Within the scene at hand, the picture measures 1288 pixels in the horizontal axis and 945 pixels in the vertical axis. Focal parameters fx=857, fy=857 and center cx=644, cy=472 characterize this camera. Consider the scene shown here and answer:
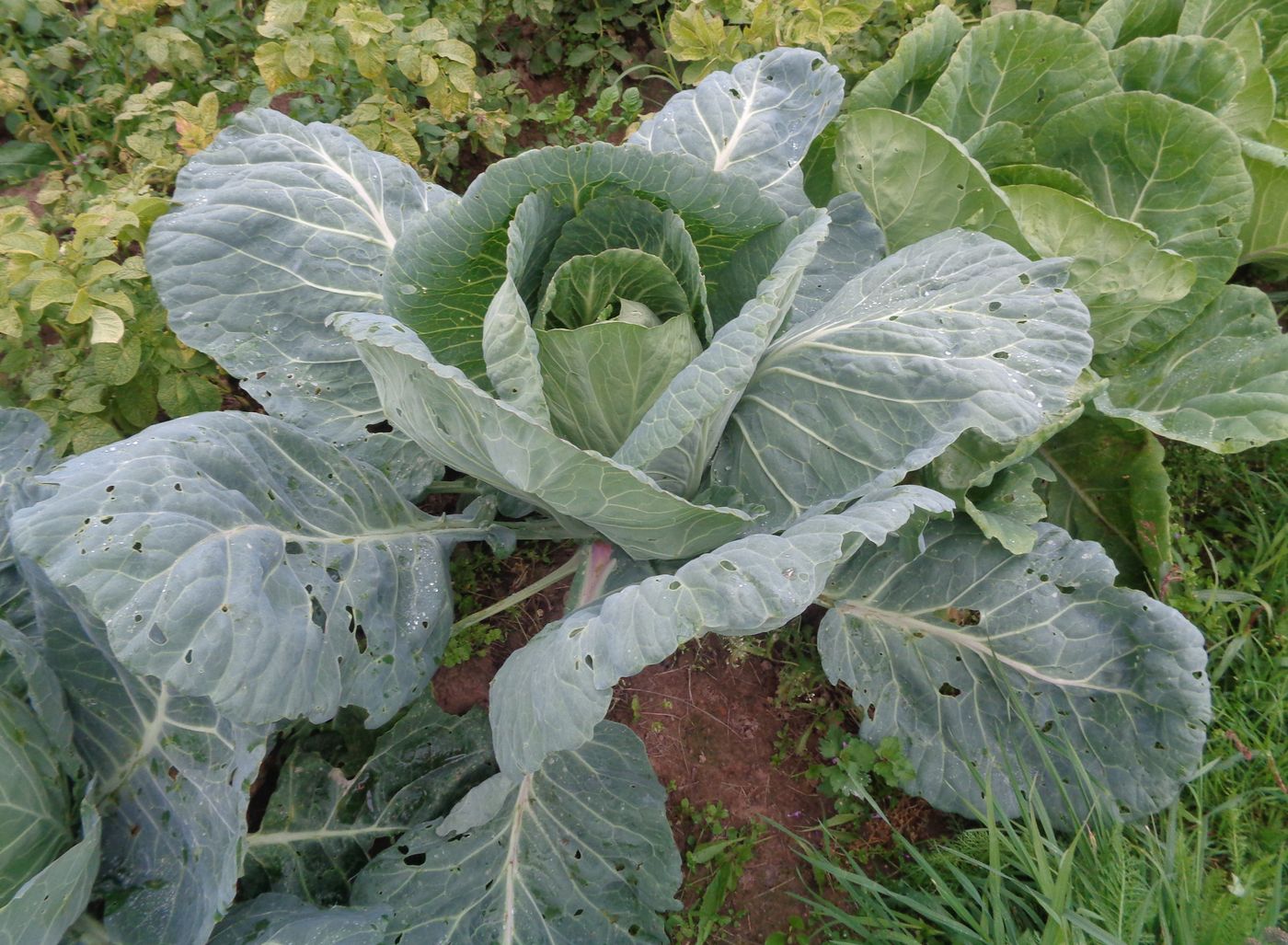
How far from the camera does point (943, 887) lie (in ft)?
6.98

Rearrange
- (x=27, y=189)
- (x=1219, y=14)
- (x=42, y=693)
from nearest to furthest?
(x=42, y=693), (x=1219, y=14), (x=27, y=189)

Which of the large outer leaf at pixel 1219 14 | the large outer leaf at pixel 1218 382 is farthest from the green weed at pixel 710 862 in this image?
the large outer leaf at pixel 1219 14

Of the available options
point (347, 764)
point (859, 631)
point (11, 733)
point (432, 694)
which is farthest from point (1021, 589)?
point (11, 733)

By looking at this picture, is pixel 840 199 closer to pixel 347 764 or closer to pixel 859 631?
pixel 859 631

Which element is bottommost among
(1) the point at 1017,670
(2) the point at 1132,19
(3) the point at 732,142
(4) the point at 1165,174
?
(1) the point at 1017,670

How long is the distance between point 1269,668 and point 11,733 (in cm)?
336

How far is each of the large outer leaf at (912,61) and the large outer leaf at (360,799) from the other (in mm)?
2338

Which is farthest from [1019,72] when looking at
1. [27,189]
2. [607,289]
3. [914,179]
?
[27,189]

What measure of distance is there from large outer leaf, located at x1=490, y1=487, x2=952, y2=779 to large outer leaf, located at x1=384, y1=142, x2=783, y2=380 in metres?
0.78

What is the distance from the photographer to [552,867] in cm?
222

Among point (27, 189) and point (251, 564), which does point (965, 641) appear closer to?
point (251, 564)

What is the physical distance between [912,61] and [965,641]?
6.06 ft

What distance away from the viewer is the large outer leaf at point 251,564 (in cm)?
155

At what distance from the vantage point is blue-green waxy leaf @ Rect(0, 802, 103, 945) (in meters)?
1.50
